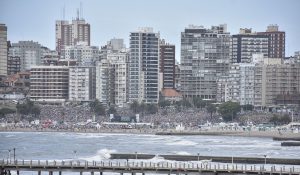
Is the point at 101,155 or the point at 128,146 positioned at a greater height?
the point at 101,155

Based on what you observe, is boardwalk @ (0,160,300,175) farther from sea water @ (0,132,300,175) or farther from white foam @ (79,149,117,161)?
white foam @ (79,149,117,161)

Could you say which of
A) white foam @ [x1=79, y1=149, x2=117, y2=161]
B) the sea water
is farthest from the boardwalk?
white foam @ [x1=79, y1=149, x2=117, y2=161]

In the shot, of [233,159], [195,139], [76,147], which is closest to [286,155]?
[233,159]

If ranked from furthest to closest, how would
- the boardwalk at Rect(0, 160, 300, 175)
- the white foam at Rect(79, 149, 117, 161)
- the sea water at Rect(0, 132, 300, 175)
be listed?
1. the sea water at Rect(0, 132, 300, 175)
2. the white foam at Rect(79, 149, 117, 161)
3. the boardwalk at Rect(0, 160, 300, 175)

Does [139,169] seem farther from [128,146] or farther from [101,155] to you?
[128,146]

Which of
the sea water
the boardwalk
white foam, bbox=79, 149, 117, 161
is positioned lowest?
the sea water

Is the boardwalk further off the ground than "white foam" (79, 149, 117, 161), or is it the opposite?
the boardwalk

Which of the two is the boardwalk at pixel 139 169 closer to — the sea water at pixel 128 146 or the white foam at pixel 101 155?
the sea water at pixel 128 146

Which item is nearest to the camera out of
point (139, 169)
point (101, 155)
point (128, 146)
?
point (139, 169)

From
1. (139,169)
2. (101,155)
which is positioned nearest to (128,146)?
(101,155)

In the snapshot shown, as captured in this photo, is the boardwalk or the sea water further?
the sea water

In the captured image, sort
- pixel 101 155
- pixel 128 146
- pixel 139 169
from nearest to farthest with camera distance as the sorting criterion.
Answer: pixel 139 169
pixel 101 155
pixel 128 146

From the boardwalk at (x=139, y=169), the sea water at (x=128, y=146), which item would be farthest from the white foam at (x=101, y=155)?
the boardwalk at (x=139, y=169)

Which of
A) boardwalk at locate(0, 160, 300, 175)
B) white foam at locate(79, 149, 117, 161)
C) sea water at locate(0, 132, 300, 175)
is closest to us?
boardwalk at locate(0, 160, 300, 175)
